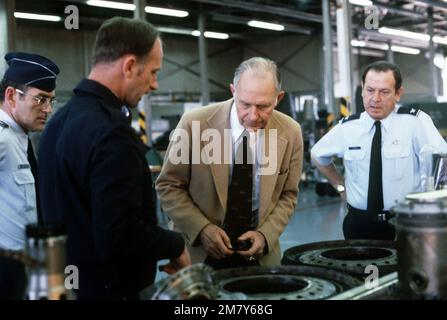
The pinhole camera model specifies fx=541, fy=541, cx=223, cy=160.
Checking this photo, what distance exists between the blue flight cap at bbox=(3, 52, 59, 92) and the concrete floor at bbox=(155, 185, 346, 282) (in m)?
2.99

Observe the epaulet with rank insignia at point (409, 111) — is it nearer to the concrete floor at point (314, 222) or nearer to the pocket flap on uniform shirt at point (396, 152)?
the pocket flap on uniform shirt at point (396, 152)

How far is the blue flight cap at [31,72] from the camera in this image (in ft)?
7.10

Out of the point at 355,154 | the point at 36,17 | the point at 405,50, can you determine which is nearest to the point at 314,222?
the point at 355,154

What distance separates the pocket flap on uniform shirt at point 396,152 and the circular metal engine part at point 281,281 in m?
1.08

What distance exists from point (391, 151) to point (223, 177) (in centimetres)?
91

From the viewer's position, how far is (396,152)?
2465mm

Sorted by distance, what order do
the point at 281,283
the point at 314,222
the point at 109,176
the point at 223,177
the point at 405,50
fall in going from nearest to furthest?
the point at 109,176
the point at 281,283
the point at 223,177
the point at 314,222
the point at 405,50

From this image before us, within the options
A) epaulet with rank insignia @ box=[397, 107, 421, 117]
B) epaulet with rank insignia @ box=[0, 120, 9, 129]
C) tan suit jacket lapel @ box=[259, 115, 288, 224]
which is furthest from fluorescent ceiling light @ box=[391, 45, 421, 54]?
epaulet with rank insignia @ box=[0, 120, 9, 129]

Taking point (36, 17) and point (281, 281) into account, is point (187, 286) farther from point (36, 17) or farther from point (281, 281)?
point (36, 17)

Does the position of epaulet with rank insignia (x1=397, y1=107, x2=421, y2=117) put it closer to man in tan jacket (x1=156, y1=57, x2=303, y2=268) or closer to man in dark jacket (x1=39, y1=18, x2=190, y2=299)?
man in tan jacket (x1=156, y1=57, x2=303, y2=268)


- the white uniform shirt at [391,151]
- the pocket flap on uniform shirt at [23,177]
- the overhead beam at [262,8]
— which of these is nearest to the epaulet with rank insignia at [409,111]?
the white uniform shirt at [391,151]
